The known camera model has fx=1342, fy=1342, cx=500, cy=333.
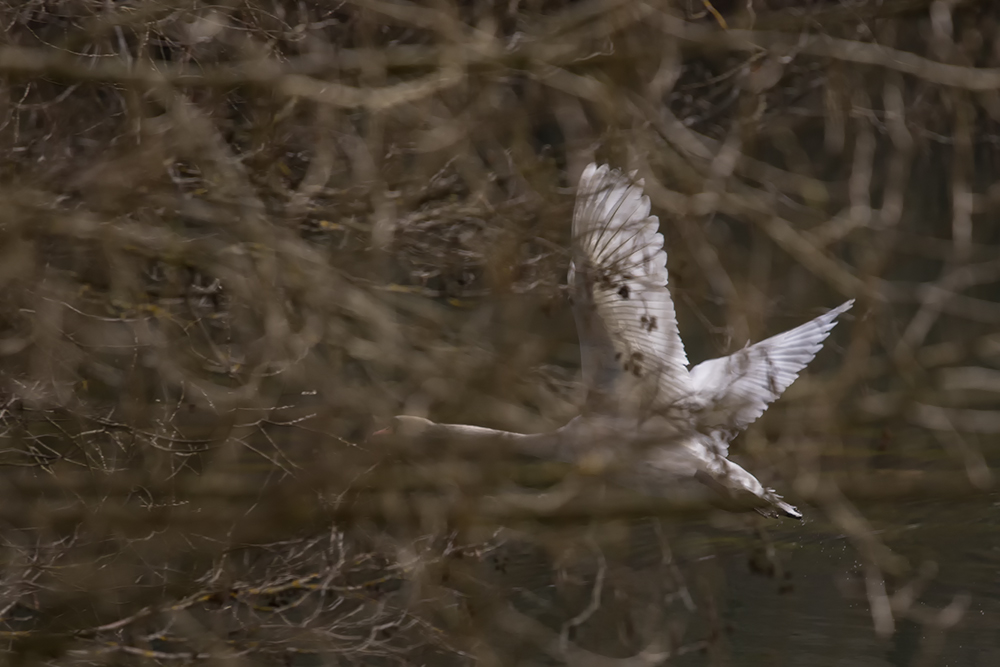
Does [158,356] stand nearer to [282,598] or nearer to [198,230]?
[282,598]

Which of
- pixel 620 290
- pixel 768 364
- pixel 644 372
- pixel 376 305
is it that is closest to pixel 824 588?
pixel 768 364

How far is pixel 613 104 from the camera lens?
3.26 meters

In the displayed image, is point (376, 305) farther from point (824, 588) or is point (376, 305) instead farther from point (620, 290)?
point (824, 588)

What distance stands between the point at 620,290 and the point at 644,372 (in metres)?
0.59

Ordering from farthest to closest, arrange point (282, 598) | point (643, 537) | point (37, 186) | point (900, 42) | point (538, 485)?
point (643, 537) → point (538, 485) → point (900, 42) → point (282, 598) → point (37, 186)

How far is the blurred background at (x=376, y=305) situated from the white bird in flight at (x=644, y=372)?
10 centimetres

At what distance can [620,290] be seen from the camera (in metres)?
3.13

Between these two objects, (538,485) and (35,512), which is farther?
(538,485)

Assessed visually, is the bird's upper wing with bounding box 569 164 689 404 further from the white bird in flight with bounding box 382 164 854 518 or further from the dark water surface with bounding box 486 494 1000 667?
the dark water surface with bounding box 486 494 1000 667

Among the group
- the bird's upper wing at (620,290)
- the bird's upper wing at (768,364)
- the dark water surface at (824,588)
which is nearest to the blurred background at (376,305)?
the bird's upper wing at (620,290)

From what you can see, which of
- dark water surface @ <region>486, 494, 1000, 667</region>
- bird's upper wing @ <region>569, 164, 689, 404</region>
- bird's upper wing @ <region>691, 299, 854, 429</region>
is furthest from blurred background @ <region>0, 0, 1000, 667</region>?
dark water surface @ <region>486, 494, 1000, 667</region>

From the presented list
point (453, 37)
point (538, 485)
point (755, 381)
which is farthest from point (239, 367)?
point (538, 485)

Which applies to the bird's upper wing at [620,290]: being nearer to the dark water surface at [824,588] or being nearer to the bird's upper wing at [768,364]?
the bird's upper wing at [768,364]

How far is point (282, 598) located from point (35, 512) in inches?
37.9
